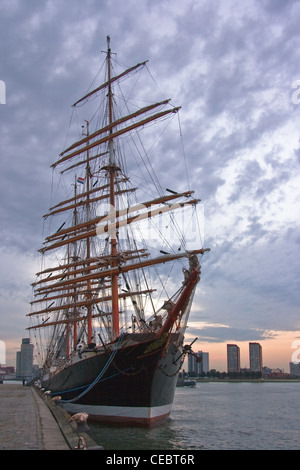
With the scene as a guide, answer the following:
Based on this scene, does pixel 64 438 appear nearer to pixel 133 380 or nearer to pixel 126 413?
pixel 133 380

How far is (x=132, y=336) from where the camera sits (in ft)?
76.7

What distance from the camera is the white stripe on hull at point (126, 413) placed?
2241 cm

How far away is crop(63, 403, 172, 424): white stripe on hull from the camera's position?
2241cm

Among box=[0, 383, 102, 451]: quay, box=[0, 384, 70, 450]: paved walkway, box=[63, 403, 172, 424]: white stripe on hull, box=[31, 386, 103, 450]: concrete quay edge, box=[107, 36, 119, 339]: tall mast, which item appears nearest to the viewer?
box=[31, 386, 103, 450]: concrete quay edge

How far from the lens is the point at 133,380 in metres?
22.7

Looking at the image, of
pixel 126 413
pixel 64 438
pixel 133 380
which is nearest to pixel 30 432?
pixel 64 438

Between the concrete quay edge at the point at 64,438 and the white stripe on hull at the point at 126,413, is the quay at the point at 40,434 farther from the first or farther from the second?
the white stripe on hull at the point at 126,413

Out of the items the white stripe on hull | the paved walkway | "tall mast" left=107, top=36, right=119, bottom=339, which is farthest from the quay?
"tall mast" left=107, top=36, right=119, bottom=339

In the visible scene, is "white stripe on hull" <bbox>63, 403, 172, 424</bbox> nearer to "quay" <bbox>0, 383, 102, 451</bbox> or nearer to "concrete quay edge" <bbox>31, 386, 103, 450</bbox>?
"quay" <bbox>0, 383, 102, 451</bbox>

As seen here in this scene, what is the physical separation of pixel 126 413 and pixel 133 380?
1745 mm

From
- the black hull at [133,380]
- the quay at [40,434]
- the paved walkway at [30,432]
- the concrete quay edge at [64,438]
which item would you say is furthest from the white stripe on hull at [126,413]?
the concrete quay edge at [64,438]

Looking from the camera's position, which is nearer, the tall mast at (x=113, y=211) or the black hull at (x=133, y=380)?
the black hull at (x=133, y=380)
